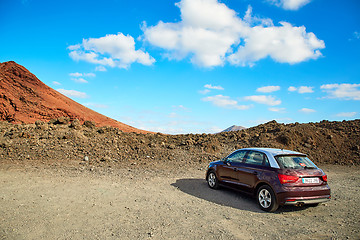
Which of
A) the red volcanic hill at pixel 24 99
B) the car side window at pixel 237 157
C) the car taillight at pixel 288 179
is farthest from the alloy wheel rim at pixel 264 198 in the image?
the red volcanic hill at pixel 24 99

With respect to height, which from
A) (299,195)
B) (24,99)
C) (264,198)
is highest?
(24,99)

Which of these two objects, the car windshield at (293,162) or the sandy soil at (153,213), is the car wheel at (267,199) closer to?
the sandy soil at (153,213)

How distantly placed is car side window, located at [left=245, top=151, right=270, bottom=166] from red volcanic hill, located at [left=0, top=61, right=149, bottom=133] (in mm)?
31975

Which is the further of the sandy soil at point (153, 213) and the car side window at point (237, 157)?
the car side window at point (237, 157)

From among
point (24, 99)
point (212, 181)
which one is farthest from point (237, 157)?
point (24, 99)

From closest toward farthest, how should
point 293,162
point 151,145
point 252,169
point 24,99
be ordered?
point 293,162 → point 252,169 → point 151,145 → point 24,99

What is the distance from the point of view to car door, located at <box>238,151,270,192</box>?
253 inches

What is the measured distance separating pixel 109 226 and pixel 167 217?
1.37m

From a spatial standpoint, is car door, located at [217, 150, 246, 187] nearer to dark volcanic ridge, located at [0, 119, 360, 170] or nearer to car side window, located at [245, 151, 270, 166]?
car side window, located at [245, 151, 270, 166]

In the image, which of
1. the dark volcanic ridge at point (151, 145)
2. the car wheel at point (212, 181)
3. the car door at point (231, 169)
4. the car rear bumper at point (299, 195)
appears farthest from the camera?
the dark volcanic ridge at point (151, 145)

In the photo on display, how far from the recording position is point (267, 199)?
6.06m

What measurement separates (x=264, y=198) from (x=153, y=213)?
9.94 feet

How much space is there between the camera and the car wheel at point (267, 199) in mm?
5820

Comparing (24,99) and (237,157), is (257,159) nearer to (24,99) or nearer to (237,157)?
(237,157)
